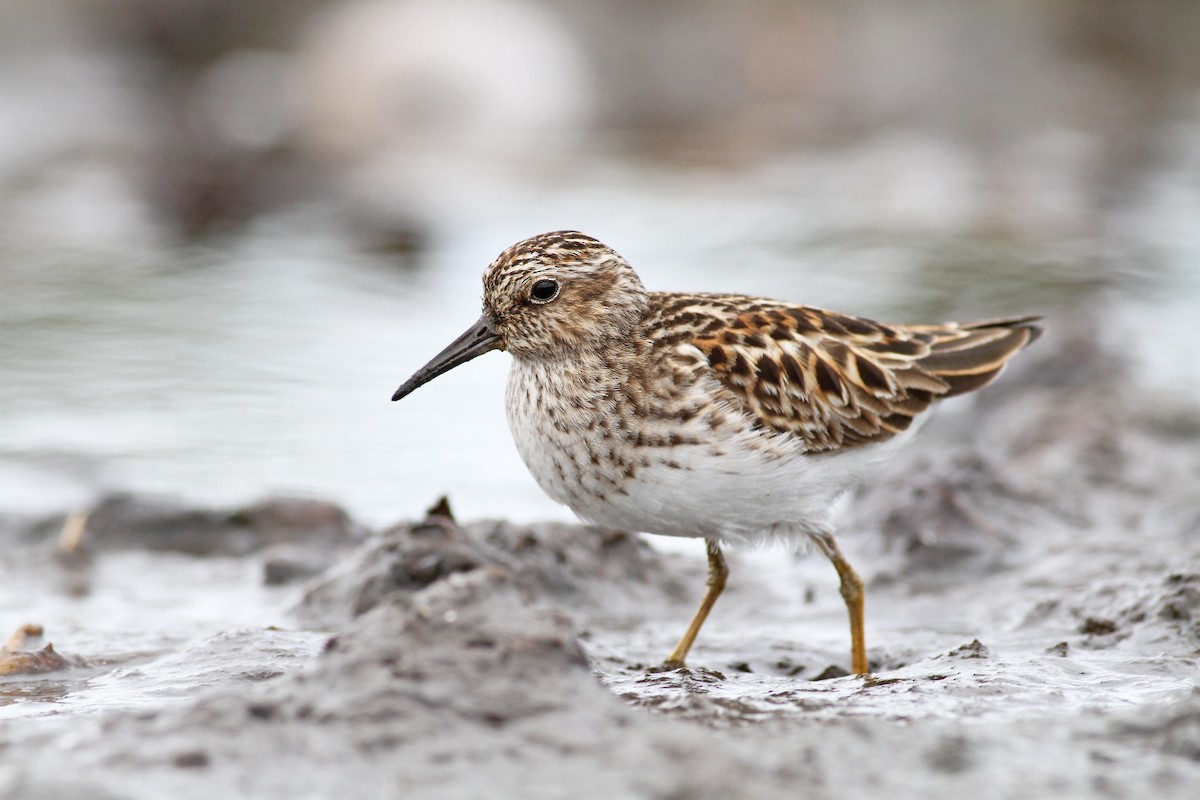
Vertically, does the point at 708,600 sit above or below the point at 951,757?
above

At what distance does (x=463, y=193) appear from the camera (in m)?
15.6

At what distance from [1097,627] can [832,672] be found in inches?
41.1

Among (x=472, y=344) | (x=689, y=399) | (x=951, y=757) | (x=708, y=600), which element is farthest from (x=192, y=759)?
(x=708, y=600)

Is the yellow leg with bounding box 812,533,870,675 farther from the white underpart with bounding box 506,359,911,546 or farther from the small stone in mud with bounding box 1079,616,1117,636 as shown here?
the small stone in mud with bounding box 1079,616,1117,636

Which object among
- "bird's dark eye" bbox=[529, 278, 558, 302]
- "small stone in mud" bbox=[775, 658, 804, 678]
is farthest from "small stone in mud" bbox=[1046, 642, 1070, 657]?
"bird's dark eye" bbox=[529, 278, 558, 302]

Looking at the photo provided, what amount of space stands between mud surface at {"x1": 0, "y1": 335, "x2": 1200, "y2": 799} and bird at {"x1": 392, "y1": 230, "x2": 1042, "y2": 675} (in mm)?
592

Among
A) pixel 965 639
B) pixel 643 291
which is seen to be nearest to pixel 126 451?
pixel 643 291

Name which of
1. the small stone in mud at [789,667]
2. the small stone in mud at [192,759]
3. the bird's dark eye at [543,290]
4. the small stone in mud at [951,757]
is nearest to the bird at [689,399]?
the bird's dark eye at [543,290]

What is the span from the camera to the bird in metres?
5.38

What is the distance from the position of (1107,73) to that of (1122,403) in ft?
42.0

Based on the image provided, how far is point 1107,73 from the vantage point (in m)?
20.2

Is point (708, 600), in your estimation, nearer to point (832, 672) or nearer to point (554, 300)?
point (832, 672)

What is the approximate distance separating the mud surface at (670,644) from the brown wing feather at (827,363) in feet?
3.09

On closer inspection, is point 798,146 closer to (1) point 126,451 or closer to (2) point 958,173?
(2) point 958,173
